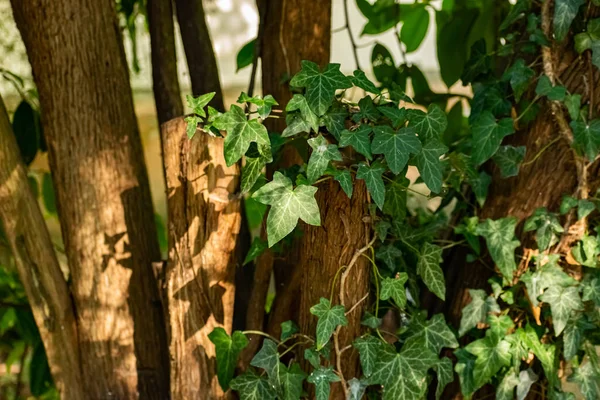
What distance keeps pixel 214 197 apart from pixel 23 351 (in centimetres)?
87

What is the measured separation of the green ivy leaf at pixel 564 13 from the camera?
3.59ft

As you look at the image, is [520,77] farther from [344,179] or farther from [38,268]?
[38,268]

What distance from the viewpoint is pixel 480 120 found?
1.15 m

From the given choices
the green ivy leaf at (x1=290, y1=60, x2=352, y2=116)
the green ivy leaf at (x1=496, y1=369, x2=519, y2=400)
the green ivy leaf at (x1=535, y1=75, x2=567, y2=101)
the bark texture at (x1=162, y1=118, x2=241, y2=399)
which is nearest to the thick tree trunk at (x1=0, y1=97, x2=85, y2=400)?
the bark texture at (x1=162, y1=118, x2=241, y2=399)

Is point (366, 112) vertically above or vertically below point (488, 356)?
above

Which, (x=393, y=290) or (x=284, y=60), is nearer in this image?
(x=393, y=290)

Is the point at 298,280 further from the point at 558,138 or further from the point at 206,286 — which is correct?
the point at 558,138

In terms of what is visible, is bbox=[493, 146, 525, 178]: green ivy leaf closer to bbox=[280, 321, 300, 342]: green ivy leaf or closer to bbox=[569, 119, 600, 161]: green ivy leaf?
bbox=[569, 119, 600, 161]: green ivy leaf

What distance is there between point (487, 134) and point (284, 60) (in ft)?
1.33

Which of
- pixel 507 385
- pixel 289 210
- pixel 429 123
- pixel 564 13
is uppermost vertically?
pixel 564 13

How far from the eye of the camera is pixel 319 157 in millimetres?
956

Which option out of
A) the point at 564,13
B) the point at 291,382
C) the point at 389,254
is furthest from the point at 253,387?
the point at 564,13

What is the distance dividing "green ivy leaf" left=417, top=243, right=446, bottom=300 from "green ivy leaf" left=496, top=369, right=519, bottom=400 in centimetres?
19

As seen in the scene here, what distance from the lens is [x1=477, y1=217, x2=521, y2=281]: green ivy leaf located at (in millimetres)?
1163
